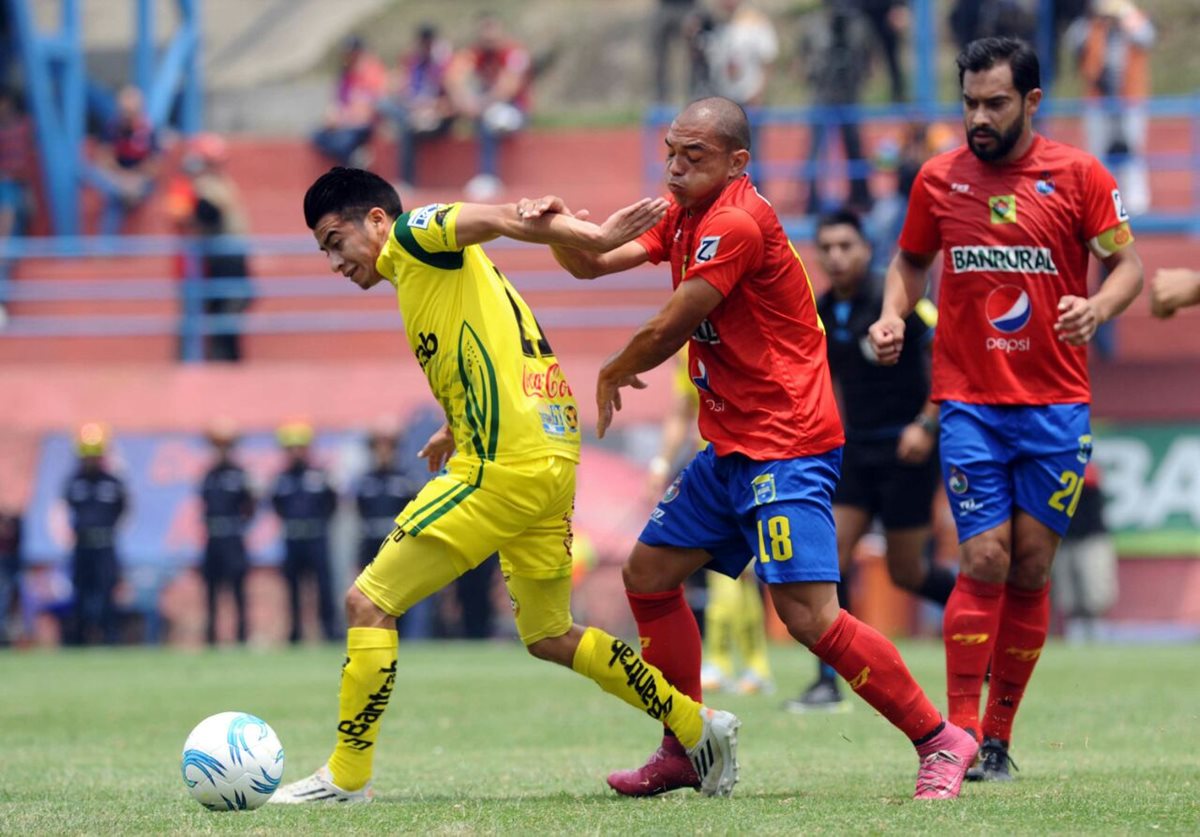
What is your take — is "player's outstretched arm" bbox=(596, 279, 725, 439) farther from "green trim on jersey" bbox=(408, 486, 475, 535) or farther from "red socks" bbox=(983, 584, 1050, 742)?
"red socks" bbox=(983, 584, 1050, 742)

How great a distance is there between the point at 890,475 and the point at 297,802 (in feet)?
14.8

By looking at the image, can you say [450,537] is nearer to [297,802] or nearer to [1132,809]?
[297,802]

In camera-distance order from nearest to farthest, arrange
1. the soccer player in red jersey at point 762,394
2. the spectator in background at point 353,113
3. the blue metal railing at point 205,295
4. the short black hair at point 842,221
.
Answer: the soccer player in red jersey at point 762,394 < the short black hair at point 842,221 < the blue metal railing at point 205,295 < the spectator in background at point 353,113

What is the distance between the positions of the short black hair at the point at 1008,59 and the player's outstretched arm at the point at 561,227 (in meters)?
1.58

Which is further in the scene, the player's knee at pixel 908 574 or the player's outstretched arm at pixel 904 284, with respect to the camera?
the player's knee at pixel 908 574

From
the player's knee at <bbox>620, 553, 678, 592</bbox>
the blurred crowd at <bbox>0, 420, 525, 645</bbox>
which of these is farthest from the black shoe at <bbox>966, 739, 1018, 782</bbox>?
the blurred crowd at <bbox>0, 420, 525, 645</bbox>

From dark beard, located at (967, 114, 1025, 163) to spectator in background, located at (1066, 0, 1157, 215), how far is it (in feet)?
46.5

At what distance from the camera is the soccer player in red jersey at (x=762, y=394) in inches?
271

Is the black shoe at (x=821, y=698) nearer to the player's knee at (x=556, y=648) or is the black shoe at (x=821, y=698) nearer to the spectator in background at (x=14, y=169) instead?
the player's knee at (x=556, y=648)

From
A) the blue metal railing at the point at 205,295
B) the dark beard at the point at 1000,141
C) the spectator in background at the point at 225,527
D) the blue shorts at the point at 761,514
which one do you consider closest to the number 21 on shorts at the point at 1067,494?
the blue shorts at the point at 761,514

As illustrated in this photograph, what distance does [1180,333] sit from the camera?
21.0m

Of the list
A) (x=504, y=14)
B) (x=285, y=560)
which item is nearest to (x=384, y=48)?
(x=504, y=14)

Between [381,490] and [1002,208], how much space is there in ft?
43.9

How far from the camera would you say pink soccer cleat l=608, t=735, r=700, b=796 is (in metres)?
7.33
